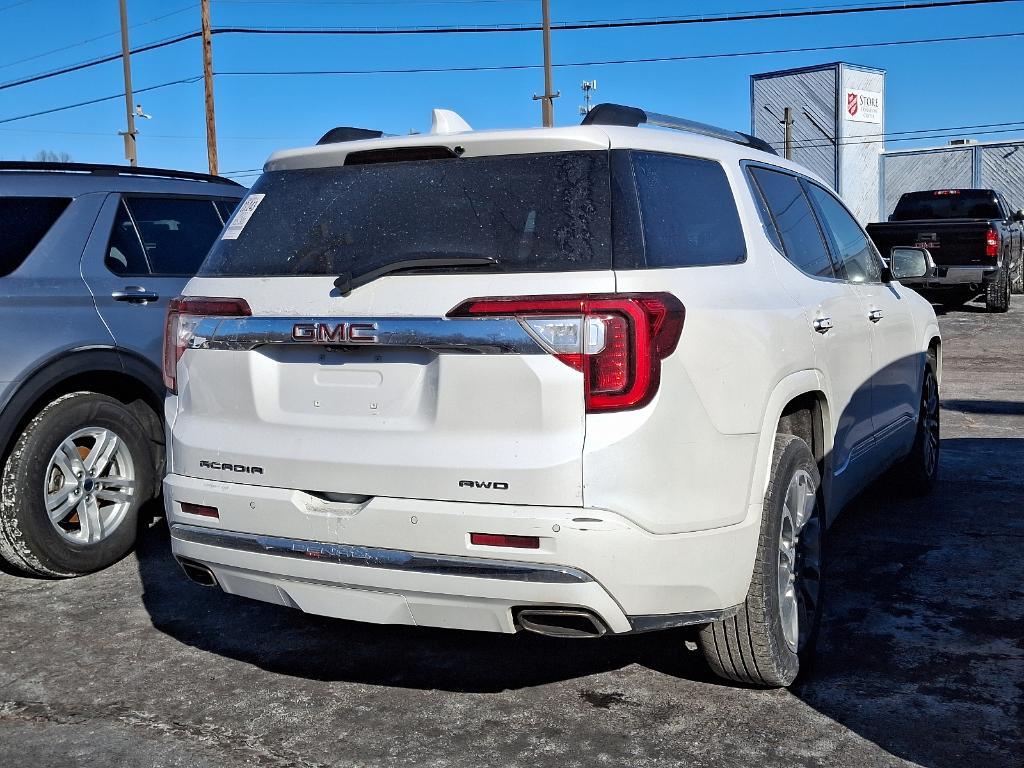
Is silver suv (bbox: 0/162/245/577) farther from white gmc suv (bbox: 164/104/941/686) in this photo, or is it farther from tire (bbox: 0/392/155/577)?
white gmc suv (bbox: 164/104/941/686)

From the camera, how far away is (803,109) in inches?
1935

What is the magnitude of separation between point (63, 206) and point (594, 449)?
352cm

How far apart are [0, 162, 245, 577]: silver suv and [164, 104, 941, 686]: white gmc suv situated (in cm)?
158

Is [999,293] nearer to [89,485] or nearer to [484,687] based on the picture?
[89,485]

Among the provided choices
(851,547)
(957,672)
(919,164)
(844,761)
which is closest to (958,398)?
(851,547)

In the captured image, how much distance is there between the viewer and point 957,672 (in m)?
3.95

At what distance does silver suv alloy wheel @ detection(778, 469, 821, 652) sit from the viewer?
151 inches

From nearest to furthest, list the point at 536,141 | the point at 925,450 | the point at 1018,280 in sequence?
the point at 536,141 → the point at 925,450 → the point at 1018,280

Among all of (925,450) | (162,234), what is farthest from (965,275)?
(162,234)

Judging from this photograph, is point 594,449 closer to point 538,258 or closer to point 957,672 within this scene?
point 538,258

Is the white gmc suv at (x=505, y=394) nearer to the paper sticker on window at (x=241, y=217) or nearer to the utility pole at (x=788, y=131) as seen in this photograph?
the paper sticker on window at (x=241, y=217)

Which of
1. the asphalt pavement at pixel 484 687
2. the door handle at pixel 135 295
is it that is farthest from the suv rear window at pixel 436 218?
the door handle at pixel 135 295

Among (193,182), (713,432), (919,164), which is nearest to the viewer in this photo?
(713,432)

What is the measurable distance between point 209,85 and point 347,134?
21513 millimetres
